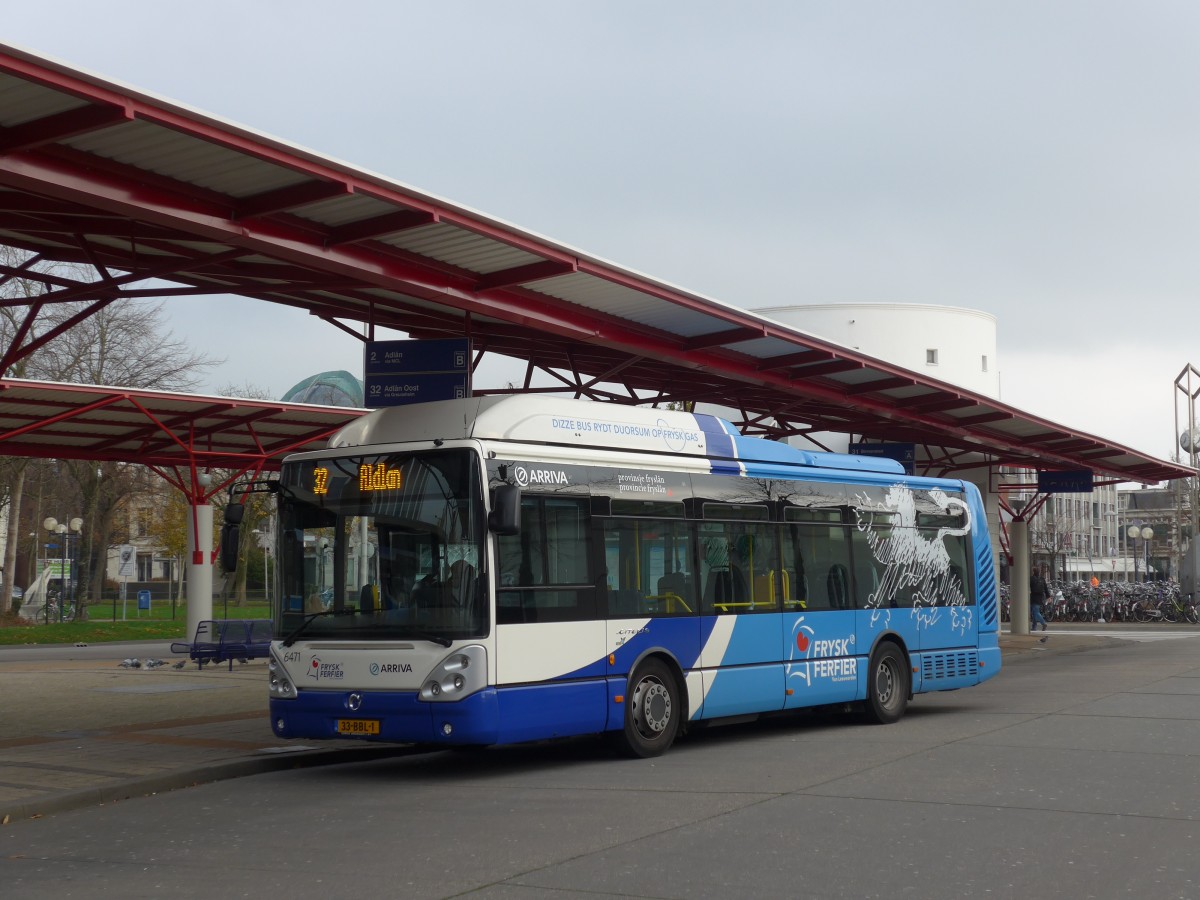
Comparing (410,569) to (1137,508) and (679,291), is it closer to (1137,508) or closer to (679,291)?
(679,291)

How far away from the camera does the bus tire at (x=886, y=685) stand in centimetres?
1600

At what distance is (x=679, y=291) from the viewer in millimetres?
16734

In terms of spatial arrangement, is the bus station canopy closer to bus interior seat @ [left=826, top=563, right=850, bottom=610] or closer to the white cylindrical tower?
bus interior seat @ [left=826, top=563, right=850, bottom=610]

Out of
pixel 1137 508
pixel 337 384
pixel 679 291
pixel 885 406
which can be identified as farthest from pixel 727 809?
pixel 1137 508

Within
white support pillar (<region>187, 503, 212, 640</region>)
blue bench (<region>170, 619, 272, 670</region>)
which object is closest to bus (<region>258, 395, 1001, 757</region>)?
blue bench (<region>170, 619, 272, 670</region>)

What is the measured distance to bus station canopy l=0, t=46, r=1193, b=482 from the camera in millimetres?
10242

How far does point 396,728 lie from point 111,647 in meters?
28.9

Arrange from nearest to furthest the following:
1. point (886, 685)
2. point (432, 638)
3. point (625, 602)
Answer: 1. point (432, 638)
2. point (625, 602)
3. point (886, 685)

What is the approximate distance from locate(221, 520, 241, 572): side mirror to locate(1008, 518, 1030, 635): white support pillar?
1214 inches

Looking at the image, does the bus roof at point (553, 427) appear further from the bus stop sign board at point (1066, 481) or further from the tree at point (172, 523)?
the tree at point (172, 523)

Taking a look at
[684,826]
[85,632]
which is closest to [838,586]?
[684,826]

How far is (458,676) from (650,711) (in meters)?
2.40

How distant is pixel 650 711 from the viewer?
509 inches

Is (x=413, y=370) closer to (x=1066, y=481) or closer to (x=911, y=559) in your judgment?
(x=911, y=559)
